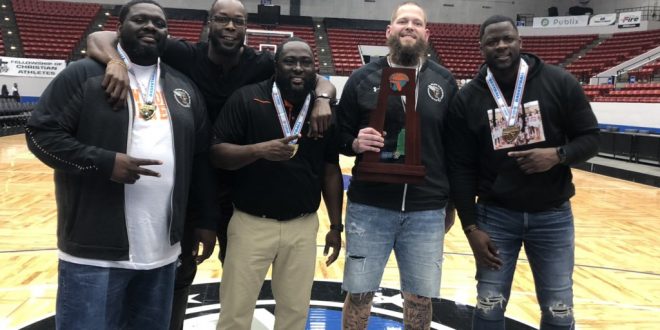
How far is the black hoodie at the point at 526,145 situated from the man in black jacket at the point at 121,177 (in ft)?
3.43

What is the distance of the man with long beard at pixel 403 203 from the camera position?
211 cm

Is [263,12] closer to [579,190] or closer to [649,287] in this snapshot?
[579,190]

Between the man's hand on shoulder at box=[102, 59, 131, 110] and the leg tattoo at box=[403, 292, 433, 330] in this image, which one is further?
the leg tattoo at box=[403, 292, 433, 330]

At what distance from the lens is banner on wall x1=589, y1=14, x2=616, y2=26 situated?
68.0 feet

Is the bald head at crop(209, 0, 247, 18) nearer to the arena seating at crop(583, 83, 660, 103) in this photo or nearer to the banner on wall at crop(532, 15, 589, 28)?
the arena seating at crop(583, 83, 660, 103)

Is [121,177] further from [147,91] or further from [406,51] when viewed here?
[406,51]

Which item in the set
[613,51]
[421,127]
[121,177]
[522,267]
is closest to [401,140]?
[421,127]

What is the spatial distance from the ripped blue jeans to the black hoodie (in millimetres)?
177

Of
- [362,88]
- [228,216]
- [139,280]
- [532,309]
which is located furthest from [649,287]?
[139,280]

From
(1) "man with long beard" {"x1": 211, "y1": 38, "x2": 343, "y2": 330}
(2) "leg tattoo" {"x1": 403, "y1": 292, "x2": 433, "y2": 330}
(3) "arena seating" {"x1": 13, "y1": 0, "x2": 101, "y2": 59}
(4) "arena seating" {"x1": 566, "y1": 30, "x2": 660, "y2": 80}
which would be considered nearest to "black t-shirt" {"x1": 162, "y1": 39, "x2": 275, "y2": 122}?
(1) "man with long beard" {"x1": 211, "y1": 38, "x2": 343, "y2": 330}

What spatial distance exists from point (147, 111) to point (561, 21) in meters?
23.2

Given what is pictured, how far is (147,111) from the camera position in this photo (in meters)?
1.60

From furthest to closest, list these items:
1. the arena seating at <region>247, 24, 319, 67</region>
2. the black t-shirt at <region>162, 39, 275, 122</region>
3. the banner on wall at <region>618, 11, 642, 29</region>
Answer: the banner on wall at <region>618, 11, 642, 29</region>
the arena seating at <region>247, 24, 319, 67</region>
the black t-shirt at <region>162, 39, 275, 122</region>

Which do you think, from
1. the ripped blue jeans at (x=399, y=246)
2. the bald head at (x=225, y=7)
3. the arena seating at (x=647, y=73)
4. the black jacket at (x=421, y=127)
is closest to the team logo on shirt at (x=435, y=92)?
the black jacket at (x=421, y=127)
